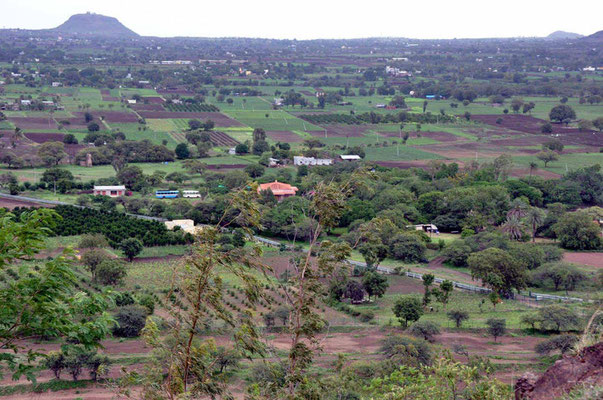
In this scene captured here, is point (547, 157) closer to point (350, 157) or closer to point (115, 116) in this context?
point (350, 157)

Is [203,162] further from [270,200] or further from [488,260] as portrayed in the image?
[488,260]

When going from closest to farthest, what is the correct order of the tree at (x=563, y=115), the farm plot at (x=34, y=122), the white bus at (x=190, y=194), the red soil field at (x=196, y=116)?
the white bus at (x=190, y=194) → the farm plot at (x=34, y=122) → the red soil field at (x=196, y=116) → the tree at (x=563, y=115)

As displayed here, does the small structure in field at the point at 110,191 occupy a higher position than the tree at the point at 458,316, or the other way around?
the tree at the point at 458,316

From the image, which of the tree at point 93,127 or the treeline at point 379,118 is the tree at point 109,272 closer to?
the tree at point 93,127

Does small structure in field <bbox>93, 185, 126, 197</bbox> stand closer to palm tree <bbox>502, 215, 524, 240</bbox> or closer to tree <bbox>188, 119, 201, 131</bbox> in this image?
palm tree <bbox>502, 215, 524, 240</bbox>

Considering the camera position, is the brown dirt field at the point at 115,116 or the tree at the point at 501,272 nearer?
the tree at the point at 501,272

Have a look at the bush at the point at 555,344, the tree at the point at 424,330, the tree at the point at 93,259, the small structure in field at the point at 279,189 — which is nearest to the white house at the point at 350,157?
the small structure in field at the point at 279,189

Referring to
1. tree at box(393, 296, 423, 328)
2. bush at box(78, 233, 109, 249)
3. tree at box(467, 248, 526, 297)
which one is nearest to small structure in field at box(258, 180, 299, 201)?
bush at box(78, 233, 109, 249)

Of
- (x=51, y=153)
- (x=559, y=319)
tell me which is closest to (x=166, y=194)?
(x=51, y=153)
